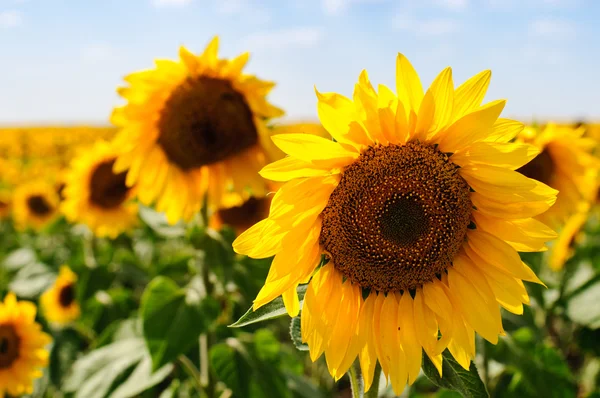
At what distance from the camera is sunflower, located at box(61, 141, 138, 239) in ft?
17.8

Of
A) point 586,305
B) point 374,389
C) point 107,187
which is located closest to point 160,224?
point 107,187

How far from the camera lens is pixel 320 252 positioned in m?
1.81

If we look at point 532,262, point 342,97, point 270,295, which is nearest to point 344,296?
point 270,295

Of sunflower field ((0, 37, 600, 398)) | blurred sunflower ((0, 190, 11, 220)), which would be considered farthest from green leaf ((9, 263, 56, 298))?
blurred sunflower ((0, 190, 11, 220))

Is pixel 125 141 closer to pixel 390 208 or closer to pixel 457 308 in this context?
pixel 390 208

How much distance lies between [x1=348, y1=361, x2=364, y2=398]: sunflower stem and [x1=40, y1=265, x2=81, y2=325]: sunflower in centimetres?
409

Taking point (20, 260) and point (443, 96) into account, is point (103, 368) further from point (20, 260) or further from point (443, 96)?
point (20, 260)

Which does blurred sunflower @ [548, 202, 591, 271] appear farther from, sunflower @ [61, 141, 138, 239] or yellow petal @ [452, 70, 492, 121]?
sunflower @ [61, 141, 138, 239]

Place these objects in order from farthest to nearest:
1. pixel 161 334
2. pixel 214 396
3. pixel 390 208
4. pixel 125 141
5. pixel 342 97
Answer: pixel 125 141 → pixel 214 396 → pixel 161 334 → pixel 390 208 → pixel 342 97

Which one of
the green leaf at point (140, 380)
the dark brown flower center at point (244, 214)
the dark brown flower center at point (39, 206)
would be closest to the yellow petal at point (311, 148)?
the green leaf at point (140, 380)

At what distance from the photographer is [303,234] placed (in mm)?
1721

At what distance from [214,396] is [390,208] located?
2059 mm

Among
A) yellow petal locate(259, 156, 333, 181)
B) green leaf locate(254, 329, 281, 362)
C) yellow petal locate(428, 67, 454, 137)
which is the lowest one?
green leaf locate(254, 329, 281, 362)

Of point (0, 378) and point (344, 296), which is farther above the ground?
point (344, 296)
